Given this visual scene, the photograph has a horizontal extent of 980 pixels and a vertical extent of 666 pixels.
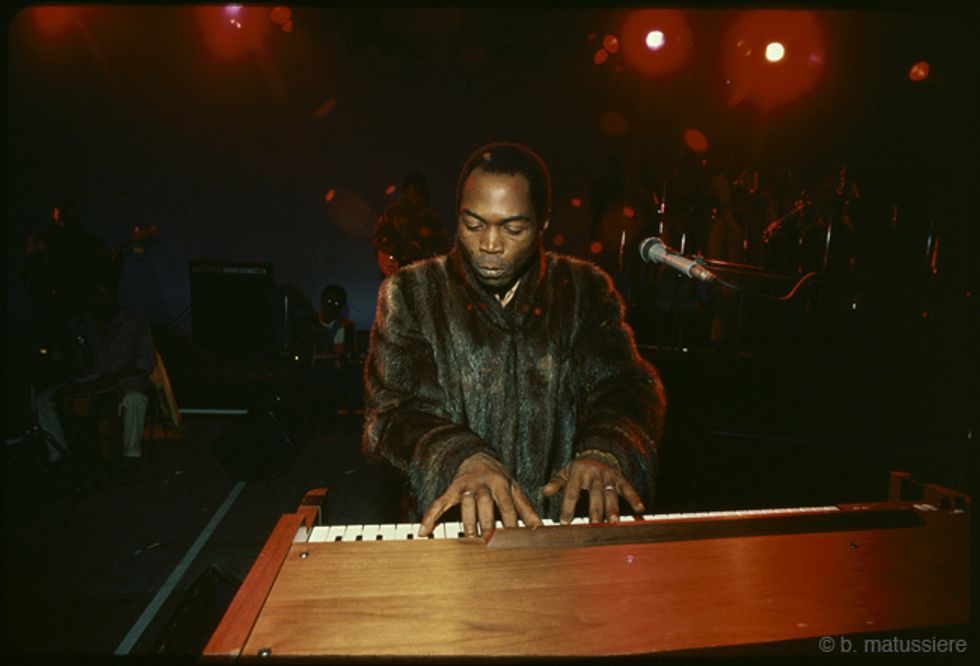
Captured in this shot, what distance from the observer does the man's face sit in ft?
5.81

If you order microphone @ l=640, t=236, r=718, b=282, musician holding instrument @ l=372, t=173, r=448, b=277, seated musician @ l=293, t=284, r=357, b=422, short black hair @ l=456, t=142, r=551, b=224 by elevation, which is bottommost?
seated musician @ l=293, t=284, r=357, b=422

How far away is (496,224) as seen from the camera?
→ 179 cm

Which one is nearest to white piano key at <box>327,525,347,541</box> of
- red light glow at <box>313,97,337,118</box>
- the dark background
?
the dark background

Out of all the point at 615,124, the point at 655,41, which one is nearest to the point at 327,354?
the point at 615,124

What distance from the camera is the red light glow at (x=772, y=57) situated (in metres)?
9.05

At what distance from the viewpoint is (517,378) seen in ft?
6.51

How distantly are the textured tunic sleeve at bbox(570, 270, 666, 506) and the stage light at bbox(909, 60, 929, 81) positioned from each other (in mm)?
11063

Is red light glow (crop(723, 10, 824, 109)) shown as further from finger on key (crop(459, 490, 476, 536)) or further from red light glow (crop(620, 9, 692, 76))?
finger on key (crop(459, 490, 476, 536))

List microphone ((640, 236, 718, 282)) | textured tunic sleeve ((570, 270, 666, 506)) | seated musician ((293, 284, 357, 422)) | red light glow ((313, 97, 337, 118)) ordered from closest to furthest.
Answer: textured tunic sleeve ((570, 270, 666, 506))
microphone ((640, 236, 718, 282))
seated musician ((293, 284, 357, 422))
red light glow ((313, 97, 337, 118))

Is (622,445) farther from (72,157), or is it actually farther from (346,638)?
(72,157)

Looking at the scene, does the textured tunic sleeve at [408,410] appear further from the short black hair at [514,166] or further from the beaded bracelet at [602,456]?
the short black hair at [514,166]

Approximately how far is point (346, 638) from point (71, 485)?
215 inches

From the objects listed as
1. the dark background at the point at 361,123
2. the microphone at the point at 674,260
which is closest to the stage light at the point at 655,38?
the dark background at the point at 361,123

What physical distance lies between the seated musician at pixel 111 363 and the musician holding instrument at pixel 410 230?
2.80 m
